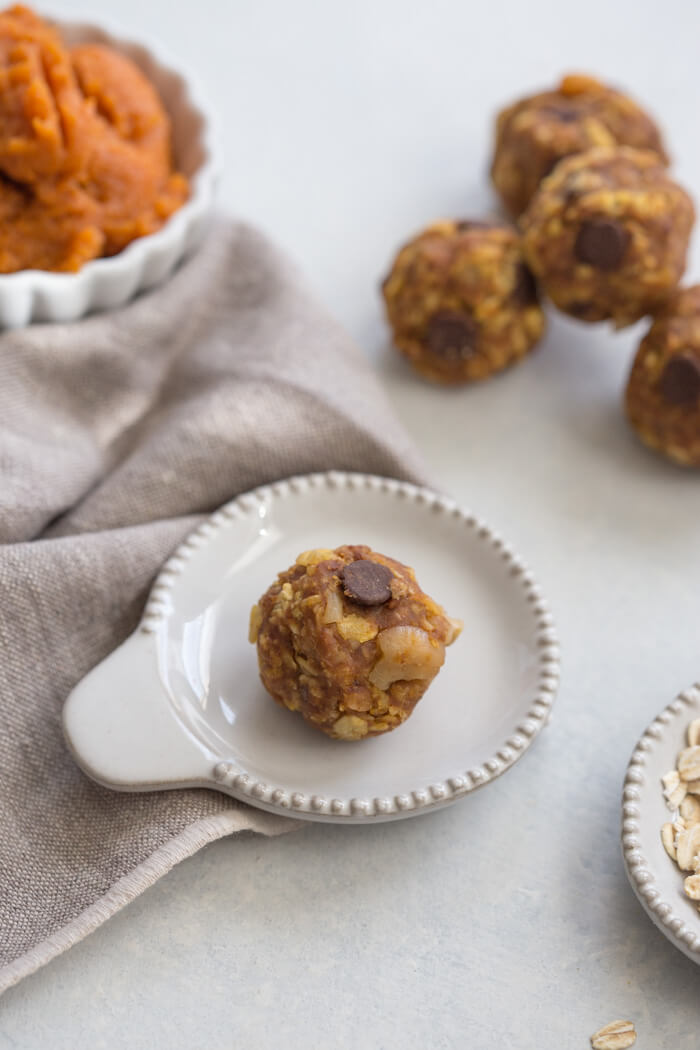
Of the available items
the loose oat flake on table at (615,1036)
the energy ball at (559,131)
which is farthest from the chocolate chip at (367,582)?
the energy ball at (559,131)

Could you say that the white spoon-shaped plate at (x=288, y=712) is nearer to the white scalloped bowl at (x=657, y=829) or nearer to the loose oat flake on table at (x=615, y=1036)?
the white scalloped bowl at (x=657, y=829)

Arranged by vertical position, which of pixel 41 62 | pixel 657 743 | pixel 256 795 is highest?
pixel 41 62

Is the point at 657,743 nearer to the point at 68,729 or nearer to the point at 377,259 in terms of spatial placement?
the point at 68,729

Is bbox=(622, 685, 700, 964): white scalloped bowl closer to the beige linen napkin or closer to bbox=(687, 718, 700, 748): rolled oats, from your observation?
bbox=(687, 718, 700, 748): rolled oats

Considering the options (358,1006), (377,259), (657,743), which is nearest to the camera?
(358,1006)

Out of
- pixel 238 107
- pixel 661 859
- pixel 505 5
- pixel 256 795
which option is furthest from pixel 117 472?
pixel 505 5

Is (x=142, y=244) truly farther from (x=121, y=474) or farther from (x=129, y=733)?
(x=129, y=733)

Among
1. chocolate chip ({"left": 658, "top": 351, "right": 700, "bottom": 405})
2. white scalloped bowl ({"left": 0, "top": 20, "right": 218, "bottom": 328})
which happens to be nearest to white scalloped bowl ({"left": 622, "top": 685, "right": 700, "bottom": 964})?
chocolate chip ({"left": 658, "top": 351, "right": 700, "bottom": 405})
